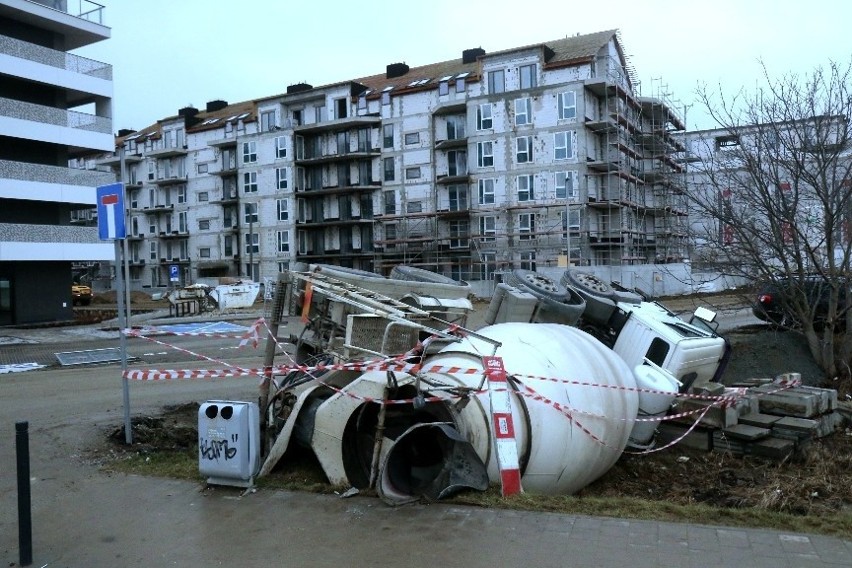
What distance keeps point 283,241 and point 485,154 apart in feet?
74.1

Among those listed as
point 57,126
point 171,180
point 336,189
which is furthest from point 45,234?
point 171,180

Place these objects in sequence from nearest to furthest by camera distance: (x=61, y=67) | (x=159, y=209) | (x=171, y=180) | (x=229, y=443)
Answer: (x=229, y=443) → (x=61, y=67) → (x=171, y=180) → (x=159, y=209)

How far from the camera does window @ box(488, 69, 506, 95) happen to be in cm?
5078

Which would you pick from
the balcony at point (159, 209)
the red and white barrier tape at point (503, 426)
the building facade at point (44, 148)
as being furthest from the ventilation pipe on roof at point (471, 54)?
the red and white barrier tape at point (503, 426)

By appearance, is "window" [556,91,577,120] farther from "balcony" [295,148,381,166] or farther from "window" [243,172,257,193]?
"window" [243,172,257,193]

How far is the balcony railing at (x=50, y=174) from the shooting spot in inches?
1297

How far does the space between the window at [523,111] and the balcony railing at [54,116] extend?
26326 millimetres

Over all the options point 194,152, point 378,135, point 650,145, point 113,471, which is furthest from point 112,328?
point 194,152

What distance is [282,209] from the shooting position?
64938 mm

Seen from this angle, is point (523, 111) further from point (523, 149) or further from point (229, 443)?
point (229, 443)

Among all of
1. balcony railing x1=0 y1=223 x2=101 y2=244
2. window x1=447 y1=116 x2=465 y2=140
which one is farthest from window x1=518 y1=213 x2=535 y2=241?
balcony railing x1=0 y1=223 x2=101 y2=244

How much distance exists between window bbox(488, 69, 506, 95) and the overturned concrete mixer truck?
44247mm

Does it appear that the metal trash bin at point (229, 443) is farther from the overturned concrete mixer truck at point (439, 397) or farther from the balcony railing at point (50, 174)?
the balcony railing at point (50, 174)

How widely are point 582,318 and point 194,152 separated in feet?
221
